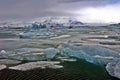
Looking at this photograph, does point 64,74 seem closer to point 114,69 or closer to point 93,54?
point 114,69

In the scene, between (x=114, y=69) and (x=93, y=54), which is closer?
(x=114, y=69)

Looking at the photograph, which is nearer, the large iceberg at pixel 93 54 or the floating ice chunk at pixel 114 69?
the floating ice chunk at pixel 114 69

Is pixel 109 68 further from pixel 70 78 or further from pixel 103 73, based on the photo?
pixel 70 78

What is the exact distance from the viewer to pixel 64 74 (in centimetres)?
641

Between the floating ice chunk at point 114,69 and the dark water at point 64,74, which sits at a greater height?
the floating ice chunk at point 114,69

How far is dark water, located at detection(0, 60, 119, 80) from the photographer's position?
20.0ft

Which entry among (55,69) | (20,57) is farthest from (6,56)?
(55,69)

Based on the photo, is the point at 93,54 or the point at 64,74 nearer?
the point at 64,74

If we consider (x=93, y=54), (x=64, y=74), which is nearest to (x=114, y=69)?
(x=64, y=74)

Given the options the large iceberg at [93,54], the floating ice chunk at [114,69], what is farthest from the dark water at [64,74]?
the large iceberg at [93,54]

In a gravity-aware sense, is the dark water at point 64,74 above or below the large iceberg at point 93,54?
below

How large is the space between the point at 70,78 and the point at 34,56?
3.13 meters

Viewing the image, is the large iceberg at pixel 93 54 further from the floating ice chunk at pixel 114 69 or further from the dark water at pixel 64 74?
the floating ice chunk at pixel 114 69

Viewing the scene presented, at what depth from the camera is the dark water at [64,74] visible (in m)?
6.09
